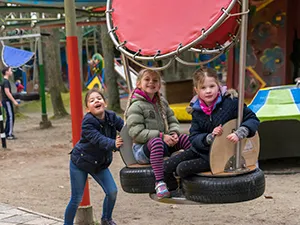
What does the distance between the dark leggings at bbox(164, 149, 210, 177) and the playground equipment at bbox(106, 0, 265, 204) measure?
7 centimetres

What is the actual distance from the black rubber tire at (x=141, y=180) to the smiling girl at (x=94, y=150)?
0.30 meters

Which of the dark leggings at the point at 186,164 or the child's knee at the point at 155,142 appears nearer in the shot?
the dark leggings at the point at 186,164

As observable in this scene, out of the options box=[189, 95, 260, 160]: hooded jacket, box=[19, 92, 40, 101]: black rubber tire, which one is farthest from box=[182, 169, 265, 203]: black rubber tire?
box=[19, 92, 40, 101]: black rubber tire

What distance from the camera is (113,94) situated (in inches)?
626

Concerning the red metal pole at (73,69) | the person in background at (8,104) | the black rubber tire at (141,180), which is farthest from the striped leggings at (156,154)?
the person in background at (8,104)

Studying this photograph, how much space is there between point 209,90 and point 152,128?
691 millimetres

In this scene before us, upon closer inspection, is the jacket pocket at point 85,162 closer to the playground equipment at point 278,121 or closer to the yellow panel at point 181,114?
the playground equipment at point 278,121

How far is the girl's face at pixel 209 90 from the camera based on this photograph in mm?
3984

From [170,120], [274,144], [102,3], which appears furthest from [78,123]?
[102,3]

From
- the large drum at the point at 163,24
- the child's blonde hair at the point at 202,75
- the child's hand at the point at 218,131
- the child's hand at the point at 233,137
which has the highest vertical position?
the large drum at the point at 163,24

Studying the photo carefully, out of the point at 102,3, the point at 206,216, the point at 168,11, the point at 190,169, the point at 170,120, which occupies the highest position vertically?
the point at 102,3

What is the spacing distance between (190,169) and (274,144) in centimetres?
402

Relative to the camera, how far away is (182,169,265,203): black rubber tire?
3818mm

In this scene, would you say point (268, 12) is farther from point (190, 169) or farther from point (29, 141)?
point (190, 169)
